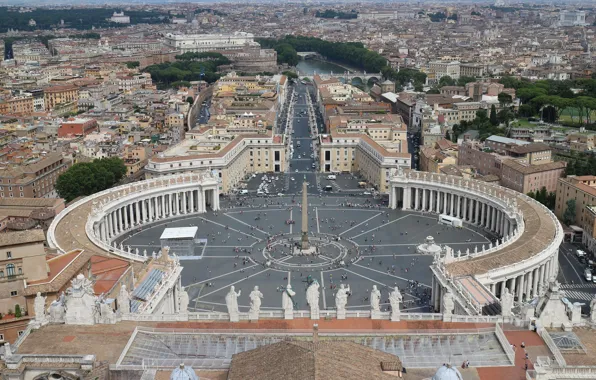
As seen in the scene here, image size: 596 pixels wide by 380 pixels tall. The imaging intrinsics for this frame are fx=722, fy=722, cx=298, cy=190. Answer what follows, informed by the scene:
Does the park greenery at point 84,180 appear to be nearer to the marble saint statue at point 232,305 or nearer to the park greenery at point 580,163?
the marble saint statue at point 232,305

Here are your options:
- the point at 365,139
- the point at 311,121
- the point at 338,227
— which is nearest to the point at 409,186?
the point at 338,227

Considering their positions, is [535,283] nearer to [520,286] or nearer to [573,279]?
[520,286]

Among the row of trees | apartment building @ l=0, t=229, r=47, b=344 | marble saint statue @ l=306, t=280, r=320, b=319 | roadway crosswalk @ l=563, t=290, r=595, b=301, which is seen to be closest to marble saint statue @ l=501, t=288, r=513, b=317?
marble saint statue @ l=306, t=280, r=320, b=319

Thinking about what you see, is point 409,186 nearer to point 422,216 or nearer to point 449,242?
point 422,216

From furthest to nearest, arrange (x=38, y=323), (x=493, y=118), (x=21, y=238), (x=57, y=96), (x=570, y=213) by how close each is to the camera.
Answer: (x=57, y=96)
(x=493, y=118)
(x=570, y=213)
(x=21, y=238)
(x=38, y=323)

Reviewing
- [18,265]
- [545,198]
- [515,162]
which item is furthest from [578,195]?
[18,265]

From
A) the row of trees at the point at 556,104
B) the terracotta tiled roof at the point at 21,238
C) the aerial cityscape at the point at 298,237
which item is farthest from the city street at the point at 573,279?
the row of trees at the point at 556,104
